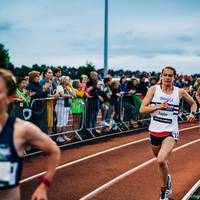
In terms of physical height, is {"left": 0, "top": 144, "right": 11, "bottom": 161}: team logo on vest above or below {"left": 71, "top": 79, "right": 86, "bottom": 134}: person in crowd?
above

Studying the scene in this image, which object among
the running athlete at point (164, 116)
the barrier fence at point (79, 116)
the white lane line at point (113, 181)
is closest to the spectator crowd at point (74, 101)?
the barrier fence at point (79, 116)

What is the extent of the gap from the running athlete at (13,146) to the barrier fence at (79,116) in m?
6.34

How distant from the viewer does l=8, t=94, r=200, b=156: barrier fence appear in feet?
36.7

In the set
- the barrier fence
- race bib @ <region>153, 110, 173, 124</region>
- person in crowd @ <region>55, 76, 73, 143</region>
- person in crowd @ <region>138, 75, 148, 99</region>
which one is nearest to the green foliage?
person in crowd @ <region>138, 75, 148, 99</region>

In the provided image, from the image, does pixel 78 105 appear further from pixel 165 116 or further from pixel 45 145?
pixel 45 145

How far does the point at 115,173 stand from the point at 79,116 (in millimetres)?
4293

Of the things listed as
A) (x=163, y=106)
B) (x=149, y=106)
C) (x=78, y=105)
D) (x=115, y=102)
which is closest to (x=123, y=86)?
(x=115, y=102)

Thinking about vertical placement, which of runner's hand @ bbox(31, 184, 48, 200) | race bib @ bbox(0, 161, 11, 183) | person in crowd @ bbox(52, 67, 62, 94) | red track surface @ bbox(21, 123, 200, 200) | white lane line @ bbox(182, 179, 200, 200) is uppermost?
person in crowd @ bbox(52, 67, 62, 94)

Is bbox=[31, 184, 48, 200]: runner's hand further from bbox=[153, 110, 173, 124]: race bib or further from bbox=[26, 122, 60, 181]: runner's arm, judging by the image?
bbox=[153, 110, 173, 124]: race bib

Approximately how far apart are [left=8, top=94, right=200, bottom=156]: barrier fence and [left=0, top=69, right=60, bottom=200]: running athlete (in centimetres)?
634

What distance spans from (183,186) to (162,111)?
1806 millimetres

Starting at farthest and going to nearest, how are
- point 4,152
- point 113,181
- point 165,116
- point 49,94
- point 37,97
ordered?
point 49,94 → point 37,97 → point 113,181 → point 165,116 → point 4,152

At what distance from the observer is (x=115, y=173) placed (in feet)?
29.6

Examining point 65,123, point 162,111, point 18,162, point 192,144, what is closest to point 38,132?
point 18,162
